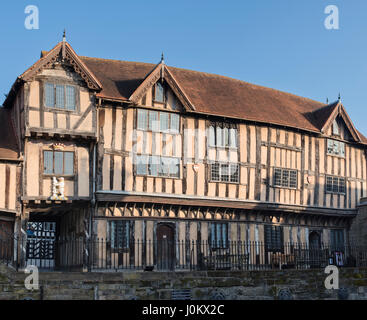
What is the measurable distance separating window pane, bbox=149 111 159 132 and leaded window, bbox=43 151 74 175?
4.11m

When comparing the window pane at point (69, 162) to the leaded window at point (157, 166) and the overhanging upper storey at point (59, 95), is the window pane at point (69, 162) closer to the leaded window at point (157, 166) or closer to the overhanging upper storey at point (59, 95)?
the overhanging upper storey at point (59, 95)

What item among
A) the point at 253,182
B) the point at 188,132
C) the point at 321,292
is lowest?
the point at 321,292

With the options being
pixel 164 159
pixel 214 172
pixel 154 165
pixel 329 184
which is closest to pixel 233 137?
pixel 214 172

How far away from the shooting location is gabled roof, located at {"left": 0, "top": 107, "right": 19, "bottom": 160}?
2347 cm

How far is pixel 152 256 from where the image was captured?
25.0m

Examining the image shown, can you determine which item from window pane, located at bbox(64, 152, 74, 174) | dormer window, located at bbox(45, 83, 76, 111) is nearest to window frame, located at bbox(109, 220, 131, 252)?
window pane, located at bbox(64, 152, 74, 174)

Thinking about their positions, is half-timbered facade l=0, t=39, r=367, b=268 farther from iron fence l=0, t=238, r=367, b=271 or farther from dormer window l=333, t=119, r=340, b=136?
iron fence l=0, t=238, r=367, b=271

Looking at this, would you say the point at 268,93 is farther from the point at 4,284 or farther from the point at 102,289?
the point at 4,284

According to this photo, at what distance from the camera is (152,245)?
2511 cm

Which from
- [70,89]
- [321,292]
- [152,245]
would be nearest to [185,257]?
[152,245]

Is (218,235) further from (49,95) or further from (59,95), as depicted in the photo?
(49,95)

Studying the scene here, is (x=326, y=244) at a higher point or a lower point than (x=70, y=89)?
lower
